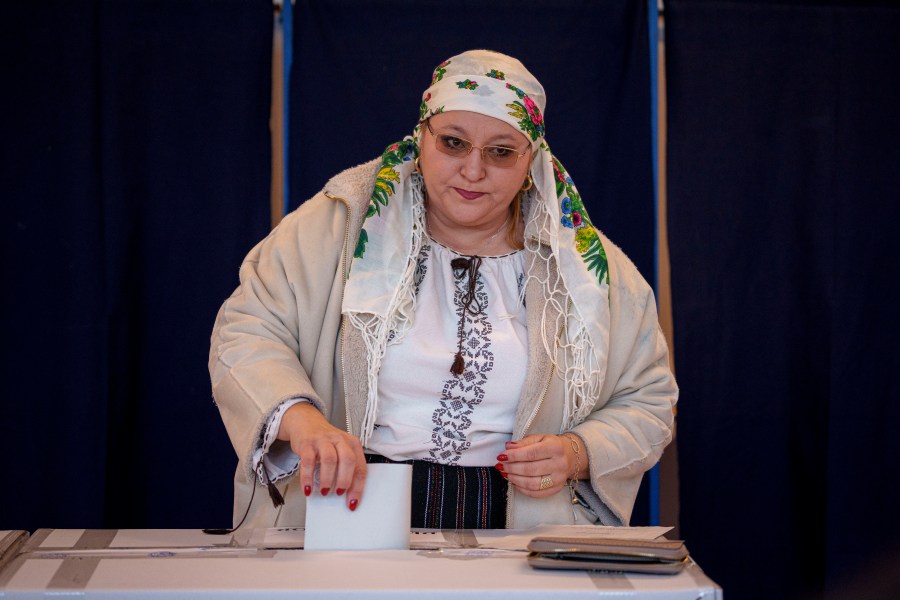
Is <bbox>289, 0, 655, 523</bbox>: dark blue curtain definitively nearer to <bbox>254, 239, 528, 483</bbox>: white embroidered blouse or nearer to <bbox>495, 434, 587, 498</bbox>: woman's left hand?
<bbox>254, 239, 528, 483</bbox>: white embroidered blouse

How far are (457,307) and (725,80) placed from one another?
1816 mm

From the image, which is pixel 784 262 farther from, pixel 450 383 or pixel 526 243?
Answer: pixel 450 383

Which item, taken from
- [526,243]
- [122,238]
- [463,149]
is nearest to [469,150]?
[463,149]

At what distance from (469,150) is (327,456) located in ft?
2.67

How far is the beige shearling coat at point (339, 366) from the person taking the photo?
1981 millimetres

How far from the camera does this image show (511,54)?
11.4 ft

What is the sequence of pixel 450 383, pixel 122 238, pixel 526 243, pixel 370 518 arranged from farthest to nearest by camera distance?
pixel 122 238
pixel 526 243
pixel 450 383
pixel 370 518

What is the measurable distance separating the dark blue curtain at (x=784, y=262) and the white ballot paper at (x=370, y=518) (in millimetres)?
2124

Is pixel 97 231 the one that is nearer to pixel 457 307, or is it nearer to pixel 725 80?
pixel 457 307

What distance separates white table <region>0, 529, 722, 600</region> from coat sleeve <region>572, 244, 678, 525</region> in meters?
0.57

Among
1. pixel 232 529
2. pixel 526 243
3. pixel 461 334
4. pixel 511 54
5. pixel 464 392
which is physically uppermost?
pixel 511 54

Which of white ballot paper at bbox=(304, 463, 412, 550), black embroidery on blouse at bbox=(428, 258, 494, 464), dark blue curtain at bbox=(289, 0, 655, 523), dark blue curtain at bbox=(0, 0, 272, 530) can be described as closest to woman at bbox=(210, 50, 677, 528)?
black embroidery on blouse at bbox=(428, 258, 494, 464)

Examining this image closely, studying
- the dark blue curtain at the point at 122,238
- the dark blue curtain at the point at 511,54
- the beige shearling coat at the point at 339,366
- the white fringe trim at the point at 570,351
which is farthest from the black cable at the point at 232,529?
the dark blue curtain at the point at 511,54

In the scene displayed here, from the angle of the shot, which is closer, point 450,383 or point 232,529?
point 232,529
